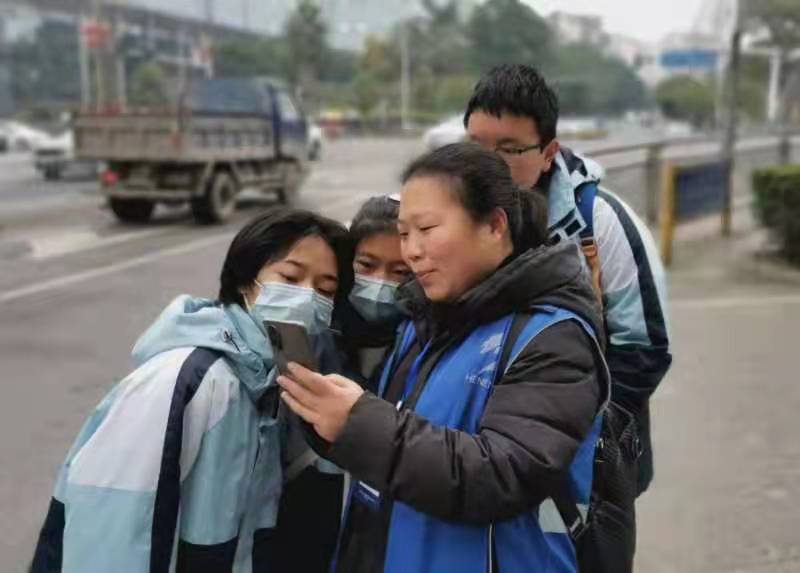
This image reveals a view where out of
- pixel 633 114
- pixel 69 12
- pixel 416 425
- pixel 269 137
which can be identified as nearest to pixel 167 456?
pixel 416 425

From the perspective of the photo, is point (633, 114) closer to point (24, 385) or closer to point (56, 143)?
point (56, 143)

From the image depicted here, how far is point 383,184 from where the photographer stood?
17.8 metres

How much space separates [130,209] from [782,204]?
826 cm

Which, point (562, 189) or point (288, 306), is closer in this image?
point (288, 306)

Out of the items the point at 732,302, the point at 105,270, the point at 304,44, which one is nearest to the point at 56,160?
the point at 105,270

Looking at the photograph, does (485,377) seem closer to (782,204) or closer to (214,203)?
(782,204)

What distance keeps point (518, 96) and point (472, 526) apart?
80cm

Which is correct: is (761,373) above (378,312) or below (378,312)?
below

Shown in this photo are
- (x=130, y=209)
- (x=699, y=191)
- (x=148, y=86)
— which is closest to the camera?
(x=699, y=191)

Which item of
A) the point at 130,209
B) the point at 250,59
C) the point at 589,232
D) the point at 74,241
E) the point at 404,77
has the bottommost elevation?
the point at 74,241

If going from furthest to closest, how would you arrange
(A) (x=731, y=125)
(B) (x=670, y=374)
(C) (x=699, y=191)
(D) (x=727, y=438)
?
(A) (x=731, y=125) → (C) (x=699, y=191) → (B) (x=670, y=374) → (D) (x=727, y=438)

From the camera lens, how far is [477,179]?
4.03 feet

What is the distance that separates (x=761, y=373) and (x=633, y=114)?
118 feet

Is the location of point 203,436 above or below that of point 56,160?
above
